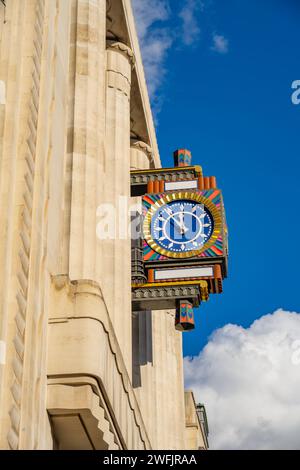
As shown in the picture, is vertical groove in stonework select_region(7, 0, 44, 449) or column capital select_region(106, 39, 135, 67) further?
column capital select_region(106, 39, 135, 67)

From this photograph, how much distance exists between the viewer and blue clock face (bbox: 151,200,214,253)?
3338 centimetres

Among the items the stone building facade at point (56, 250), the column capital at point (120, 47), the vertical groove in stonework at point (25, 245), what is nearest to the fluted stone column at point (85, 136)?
the stone building facade at point (56, 250)

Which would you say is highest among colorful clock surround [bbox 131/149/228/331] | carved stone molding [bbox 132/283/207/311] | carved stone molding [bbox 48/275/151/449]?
colorful clock surround [bbox 131/149/228/331]

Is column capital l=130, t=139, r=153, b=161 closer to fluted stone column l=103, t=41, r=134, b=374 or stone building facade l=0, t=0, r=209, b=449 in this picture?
fluted stone column l=103, t=41, r=134, b=374

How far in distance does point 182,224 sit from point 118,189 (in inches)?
113

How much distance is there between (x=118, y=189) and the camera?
32.0m

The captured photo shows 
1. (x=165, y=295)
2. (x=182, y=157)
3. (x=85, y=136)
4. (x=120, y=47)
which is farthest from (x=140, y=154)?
(x=85, y=136)

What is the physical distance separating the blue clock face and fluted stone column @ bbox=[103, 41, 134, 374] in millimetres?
2149

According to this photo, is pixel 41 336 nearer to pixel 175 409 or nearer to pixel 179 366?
pixel 175 409

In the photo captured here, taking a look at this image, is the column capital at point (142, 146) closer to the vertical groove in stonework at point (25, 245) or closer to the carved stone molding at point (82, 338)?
the vertical groove in stonework at point (25, 245)

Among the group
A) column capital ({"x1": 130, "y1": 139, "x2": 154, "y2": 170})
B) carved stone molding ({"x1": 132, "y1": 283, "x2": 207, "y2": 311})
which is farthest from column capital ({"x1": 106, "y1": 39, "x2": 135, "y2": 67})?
carved stone molding ({"x1": 132, "y1": 283, "x2": 207, "y2": 311})

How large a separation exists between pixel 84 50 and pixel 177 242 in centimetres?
891

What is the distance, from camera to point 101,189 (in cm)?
Answer: 2592
